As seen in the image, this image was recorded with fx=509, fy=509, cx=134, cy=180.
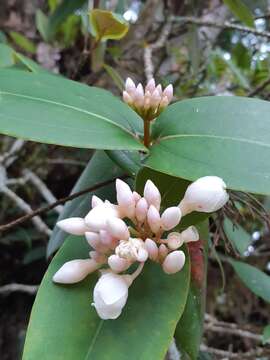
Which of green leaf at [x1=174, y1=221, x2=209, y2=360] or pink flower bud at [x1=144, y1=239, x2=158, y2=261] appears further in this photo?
green leaf at [x1=174, y1=221, x2=209, y2=360]

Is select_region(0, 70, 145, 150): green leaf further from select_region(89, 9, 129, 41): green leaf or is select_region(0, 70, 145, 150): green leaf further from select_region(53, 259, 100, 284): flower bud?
select_region(89, 9, 129, 41): green leaf

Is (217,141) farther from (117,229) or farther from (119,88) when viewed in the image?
(119,88)

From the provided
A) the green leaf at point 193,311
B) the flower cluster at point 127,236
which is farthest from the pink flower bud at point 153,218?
the green leaf at point 193,311

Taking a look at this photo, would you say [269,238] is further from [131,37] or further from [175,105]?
[175,105]

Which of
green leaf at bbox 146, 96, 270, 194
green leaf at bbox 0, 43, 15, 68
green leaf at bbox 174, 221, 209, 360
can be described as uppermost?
green leaf at bbox 146, 96, 270, 194

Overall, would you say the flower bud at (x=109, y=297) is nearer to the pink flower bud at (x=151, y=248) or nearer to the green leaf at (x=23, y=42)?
the pink flower bud at (x=151, y=248)

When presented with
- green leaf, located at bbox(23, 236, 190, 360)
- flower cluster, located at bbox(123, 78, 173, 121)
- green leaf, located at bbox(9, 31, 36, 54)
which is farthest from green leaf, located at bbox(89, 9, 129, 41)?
green leaf, located at bbox(9, 31, 36, 54)

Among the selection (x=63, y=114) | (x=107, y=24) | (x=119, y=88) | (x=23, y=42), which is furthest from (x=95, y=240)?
(x=23, y=42)

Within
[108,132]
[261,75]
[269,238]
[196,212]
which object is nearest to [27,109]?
[108,132]
